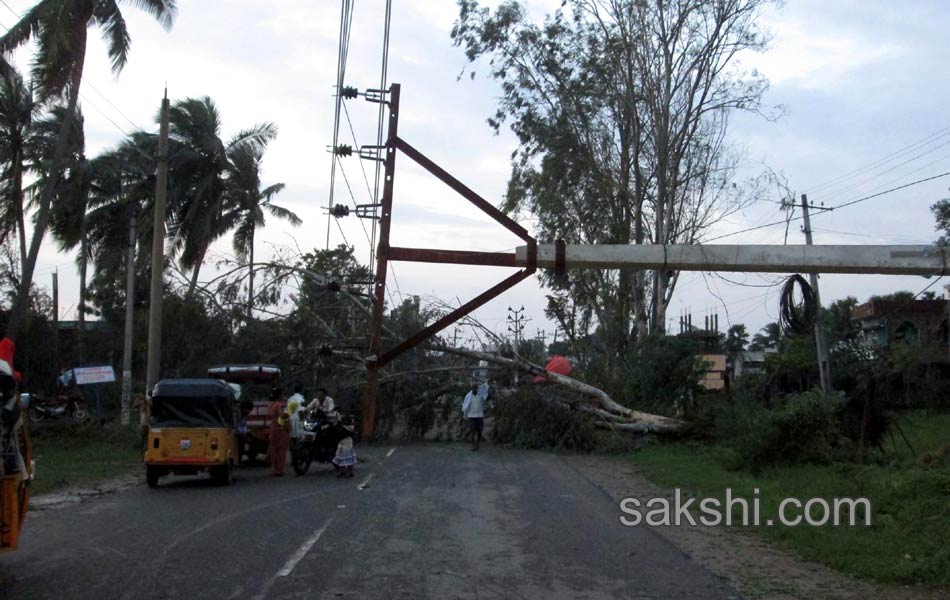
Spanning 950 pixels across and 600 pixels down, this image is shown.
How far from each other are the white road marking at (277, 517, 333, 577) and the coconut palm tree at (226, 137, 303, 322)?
3076cm

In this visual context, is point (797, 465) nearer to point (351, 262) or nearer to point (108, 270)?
point (351, 262)

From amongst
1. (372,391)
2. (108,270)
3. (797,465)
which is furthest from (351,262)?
(797,465)

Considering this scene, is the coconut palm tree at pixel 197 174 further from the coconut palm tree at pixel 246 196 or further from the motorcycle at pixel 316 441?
the motorcycle at pixel 316 441

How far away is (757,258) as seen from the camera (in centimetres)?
1384

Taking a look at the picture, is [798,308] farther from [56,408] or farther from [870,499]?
[56,408]

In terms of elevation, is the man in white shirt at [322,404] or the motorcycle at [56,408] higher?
the man in white shirt at [322,404]

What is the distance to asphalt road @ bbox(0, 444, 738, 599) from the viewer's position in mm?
8266

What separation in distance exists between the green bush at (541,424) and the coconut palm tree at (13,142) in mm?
17459

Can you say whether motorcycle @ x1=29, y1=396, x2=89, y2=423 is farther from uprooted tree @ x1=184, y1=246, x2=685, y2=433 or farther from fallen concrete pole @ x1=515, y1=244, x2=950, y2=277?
fallen concrete pole @ x1=515, y1=244, x2=950, y2=277

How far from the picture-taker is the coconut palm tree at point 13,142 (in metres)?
32.1

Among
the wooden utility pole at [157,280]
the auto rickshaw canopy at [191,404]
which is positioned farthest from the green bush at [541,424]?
the auto rickshaw canopy at [191,404]

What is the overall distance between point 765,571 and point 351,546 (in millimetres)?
4265

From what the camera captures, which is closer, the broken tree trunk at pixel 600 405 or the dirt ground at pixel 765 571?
the dirt ground at pixel 765 571

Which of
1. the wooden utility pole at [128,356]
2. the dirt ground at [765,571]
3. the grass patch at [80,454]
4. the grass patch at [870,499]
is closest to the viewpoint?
the dirt ground at [765,571]
